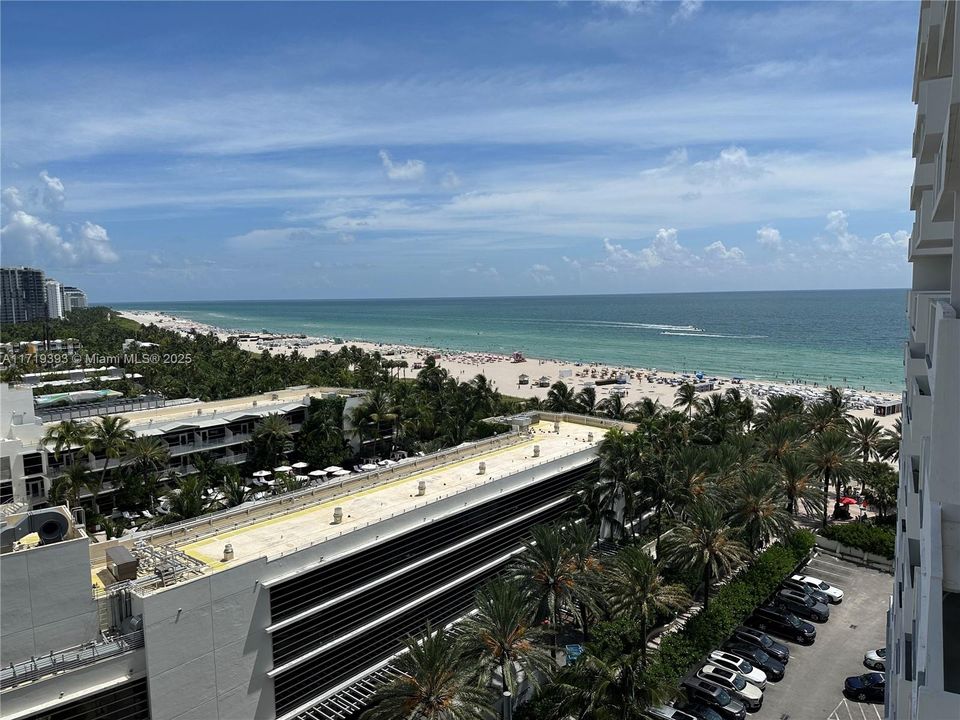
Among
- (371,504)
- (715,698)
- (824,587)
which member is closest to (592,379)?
(824,587)

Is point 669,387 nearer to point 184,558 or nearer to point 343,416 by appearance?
point 343,416

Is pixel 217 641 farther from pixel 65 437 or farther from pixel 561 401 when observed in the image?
pixel 561 401

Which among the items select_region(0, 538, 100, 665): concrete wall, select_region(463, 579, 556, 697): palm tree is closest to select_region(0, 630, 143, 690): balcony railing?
select_region(0, 538, 100, 665): concrete wall

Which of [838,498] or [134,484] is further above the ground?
[134,484]

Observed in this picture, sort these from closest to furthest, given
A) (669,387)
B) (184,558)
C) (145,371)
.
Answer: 1. (184,558)
2. (145,371)
3. (669,387)

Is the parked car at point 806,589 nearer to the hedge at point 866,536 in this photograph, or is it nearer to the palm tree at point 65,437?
the hedge at point 866,536

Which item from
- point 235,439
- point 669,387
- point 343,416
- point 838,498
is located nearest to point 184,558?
point 235,439
